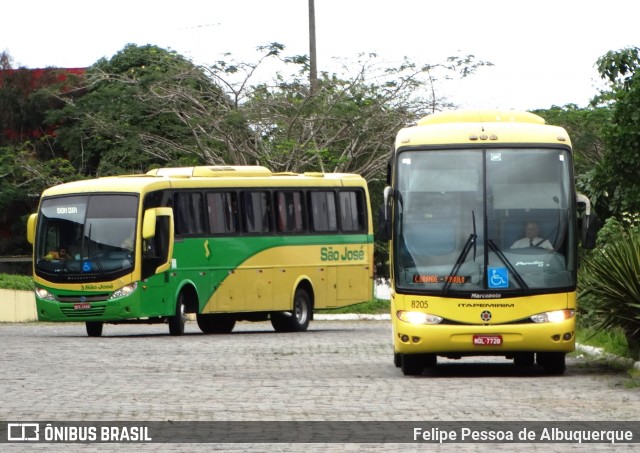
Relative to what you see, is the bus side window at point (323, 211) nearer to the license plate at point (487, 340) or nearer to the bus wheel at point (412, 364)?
the bus wheel at point (412, 364)

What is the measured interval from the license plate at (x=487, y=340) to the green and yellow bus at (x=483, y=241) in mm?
12

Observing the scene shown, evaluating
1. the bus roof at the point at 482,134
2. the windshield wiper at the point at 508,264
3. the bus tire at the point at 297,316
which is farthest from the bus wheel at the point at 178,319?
the windshield wiper at the point at 508,264

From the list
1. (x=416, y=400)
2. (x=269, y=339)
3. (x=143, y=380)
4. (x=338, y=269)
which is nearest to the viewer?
(x=416, y=400)

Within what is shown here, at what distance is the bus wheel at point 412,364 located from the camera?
19.1 meters

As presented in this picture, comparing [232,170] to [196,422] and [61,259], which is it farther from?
[196,422]

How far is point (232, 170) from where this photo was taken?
3316 cm

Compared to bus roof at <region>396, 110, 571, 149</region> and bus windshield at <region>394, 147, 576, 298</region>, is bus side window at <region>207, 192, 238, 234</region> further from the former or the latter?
bus windshield at <region>394, 147, 576, 298</region>

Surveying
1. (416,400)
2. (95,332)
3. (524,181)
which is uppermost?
(524,181)

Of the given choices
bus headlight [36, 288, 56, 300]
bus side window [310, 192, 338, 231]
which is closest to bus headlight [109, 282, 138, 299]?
bus headlight [36, 288, 56, 300]

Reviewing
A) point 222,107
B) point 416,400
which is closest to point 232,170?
point 222,107

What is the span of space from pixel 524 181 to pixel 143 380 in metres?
5.33

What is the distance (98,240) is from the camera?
1193 inches

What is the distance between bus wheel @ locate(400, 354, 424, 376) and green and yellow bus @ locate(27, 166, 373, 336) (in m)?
11.6

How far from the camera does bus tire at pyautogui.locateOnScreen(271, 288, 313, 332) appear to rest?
112 ft
